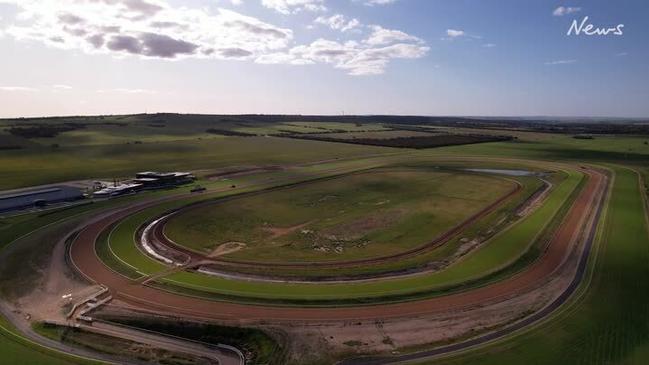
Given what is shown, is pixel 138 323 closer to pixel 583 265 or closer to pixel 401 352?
pixel 401 352

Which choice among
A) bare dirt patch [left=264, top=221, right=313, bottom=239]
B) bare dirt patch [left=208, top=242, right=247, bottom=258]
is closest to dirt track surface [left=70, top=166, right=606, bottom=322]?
bare dirt patch [left=208, top=242, right=247, bottom=258]

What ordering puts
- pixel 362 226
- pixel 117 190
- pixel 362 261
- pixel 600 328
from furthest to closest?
pixel 117 190
pixel 362 226
pixel 362 261
pixel 600 328

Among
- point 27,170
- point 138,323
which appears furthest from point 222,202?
point 27,170

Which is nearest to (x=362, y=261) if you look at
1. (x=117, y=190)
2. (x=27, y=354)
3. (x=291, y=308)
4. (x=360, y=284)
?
(x=360, y=284)

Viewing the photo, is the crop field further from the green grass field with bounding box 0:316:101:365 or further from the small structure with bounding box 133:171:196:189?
the small structure with bounding box 133:171:196:189

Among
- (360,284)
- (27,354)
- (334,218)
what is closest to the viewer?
(27,354)

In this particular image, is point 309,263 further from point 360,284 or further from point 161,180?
point 161,180

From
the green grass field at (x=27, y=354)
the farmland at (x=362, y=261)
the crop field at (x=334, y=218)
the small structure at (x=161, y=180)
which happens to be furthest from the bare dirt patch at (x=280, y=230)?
the small structure at (x=161, y=180)

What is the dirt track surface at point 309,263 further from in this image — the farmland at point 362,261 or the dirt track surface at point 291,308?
the dirt track surface at point 291,308
